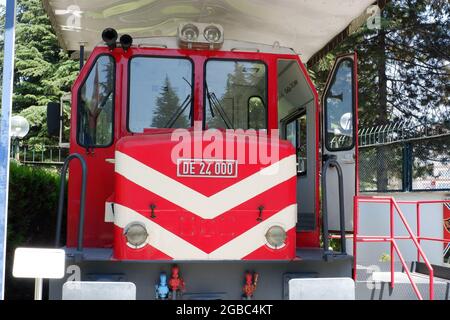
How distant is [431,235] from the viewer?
7.99m

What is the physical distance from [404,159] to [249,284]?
759 cm

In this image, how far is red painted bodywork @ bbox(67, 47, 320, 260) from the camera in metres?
4.10

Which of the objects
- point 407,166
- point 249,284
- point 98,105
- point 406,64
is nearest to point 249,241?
point 249,284

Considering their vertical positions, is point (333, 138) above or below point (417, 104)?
below

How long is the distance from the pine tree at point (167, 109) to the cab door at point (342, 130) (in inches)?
59.0

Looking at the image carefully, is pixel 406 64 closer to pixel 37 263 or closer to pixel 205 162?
pixel 205 162

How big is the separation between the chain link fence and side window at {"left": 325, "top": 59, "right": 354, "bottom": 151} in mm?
5500

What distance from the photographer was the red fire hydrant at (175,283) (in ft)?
12.9

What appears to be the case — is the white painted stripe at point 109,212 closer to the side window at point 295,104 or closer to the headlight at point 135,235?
the headlight at point 135,235

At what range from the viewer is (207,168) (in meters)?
4.12

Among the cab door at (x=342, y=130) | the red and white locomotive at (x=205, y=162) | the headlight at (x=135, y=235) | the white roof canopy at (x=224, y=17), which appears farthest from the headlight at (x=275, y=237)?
the white roof canopy at (x=224, y=17)
